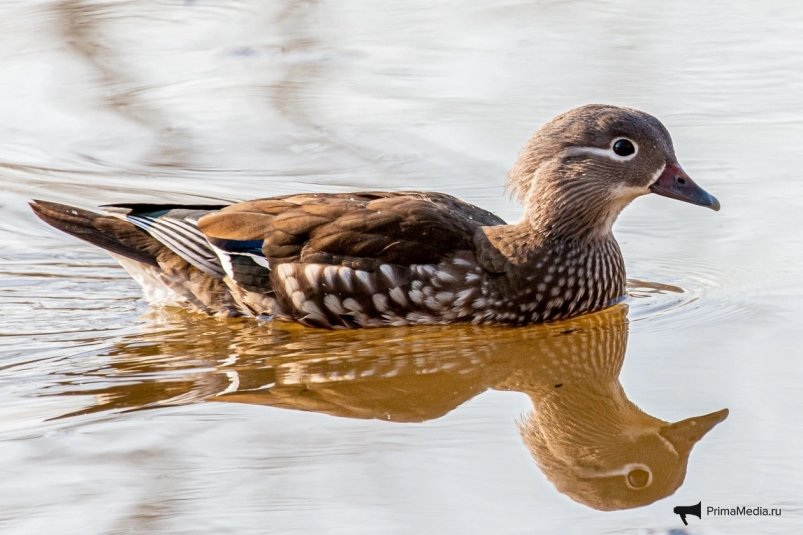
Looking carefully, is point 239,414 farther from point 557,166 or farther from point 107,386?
point 557,166

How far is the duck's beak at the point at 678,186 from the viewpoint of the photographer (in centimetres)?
752

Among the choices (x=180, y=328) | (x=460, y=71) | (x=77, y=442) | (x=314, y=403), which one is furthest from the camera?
(x=460, y=71)

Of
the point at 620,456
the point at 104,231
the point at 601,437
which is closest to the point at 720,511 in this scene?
the point at 620,456

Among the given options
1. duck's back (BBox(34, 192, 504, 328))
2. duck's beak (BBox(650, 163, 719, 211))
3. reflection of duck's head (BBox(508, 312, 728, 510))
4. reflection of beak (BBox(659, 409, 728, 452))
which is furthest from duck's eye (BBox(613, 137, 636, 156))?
reflection of beak (BBox(659, 409, 728, 452))

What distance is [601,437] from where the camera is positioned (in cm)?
598

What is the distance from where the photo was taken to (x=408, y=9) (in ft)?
40.6

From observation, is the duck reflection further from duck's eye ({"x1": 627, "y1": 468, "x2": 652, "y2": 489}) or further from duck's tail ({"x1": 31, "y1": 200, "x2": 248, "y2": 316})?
duck's tail ({"x1": 31, "y1": 200, "x2": 248, "y2": 316})

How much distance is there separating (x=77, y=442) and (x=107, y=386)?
0.84 m

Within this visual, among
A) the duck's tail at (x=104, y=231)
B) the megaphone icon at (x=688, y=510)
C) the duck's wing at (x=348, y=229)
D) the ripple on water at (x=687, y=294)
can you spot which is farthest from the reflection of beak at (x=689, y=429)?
the duck's tail at (x=104, y=231)

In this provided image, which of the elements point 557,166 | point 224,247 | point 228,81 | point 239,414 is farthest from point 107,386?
point 228,81

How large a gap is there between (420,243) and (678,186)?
4.47ft

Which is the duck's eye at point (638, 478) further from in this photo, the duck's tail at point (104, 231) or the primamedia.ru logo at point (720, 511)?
the duck's tail at point (104, 231)

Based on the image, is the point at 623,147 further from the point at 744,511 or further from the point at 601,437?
the point at 744,511

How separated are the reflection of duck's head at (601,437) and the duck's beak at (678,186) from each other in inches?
39.9
